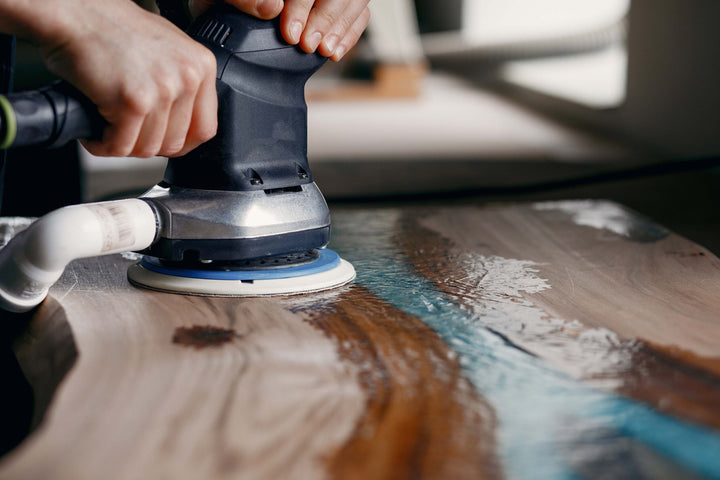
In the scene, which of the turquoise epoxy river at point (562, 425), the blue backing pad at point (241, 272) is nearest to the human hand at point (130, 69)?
the blue backing pad at point (241, 272)

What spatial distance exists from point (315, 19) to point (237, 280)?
243 mm

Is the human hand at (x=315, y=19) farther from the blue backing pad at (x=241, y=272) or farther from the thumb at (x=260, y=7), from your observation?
the blue backing pad at (x=241, y=272)

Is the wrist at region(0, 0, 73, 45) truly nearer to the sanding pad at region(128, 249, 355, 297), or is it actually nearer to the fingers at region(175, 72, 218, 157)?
the fingers at region(175, 72, 218, 157)

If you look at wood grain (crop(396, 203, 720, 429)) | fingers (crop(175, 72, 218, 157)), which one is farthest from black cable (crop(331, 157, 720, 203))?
fingers (crop(175, 72, 218, 157))

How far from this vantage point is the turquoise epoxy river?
431mm

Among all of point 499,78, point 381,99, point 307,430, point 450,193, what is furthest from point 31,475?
point 499,78

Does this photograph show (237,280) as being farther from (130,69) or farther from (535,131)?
(535,131)

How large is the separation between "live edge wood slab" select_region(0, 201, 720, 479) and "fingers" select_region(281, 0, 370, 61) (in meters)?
0.22

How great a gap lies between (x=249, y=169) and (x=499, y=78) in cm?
315

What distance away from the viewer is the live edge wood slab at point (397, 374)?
17.0 inches

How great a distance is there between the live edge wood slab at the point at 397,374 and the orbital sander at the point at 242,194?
0.03 metres

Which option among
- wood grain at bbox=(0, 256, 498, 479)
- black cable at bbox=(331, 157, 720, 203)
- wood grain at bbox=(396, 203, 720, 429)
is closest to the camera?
wood grain at bbox=(0, 256, 498, 479)

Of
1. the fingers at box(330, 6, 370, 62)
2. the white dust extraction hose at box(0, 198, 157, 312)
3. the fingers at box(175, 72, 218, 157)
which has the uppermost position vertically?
the fingers at box(330, 6, 370, 62)

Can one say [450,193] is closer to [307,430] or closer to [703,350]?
[703,350]
